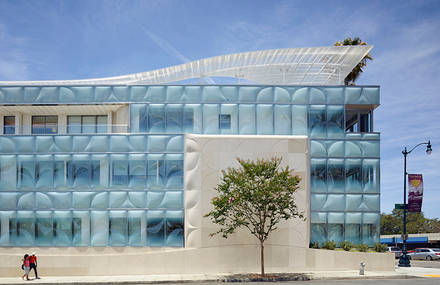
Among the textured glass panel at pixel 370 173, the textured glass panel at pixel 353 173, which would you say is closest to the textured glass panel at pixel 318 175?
the textured glass panel at pixel 353 173

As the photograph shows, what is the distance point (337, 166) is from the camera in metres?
32.5

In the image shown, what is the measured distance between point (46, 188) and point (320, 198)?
64.1 feet

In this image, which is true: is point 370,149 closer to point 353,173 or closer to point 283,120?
point 353,173

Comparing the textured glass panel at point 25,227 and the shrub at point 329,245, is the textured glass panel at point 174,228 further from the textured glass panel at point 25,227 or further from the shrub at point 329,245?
the shrub at point 329,245

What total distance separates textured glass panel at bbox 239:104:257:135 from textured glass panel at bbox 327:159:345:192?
20.0ft

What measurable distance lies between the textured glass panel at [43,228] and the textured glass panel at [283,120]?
17.3 metres

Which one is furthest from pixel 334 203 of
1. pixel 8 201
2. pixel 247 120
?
pixel 8 201

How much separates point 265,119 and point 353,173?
296 inches

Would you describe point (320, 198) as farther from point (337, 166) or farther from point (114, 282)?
point (114, 282)

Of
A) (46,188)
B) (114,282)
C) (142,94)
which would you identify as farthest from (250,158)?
(46,188)

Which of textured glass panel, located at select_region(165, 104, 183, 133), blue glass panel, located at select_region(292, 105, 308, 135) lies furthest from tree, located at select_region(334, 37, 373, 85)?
textured glass panel, located at select_region(165, 104, 183, 133)

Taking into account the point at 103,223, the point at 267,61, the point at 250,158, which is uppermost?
the point at 267,61

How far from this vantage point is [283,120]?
32.8 m

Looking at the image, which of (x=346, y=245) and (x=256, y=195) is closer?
(x=256, y=195)
